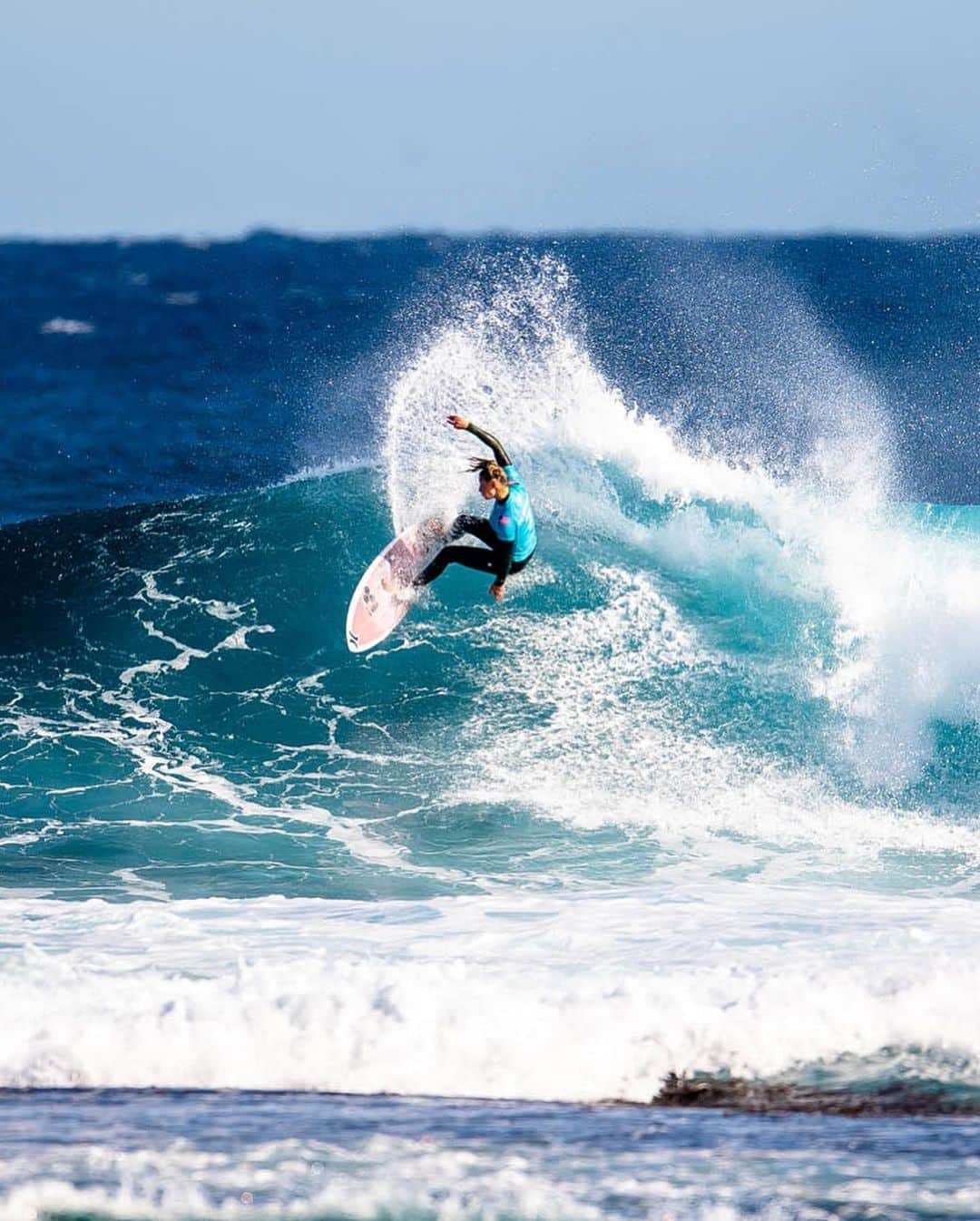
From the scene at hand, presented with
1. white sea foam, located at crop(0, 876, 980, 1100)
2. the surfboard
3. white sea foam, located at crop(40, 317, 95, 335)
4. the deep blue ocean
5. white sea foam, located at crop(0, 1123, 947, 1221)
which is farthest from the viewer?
white sea foam, located at crop(40, 317, 95, 335)

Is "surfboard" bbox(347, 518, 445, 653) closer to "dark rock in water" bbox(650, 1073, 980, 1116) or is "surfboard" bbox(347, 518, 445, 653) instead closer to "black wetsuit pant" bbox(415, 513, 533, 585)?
"black wetsuit pant" bbox(415, 513, 533, 585)

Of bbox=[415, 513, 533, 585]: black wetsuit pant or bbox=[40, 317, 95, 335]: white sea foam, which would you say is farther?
bbox=[40, 317, 95, 335]: white sea foam

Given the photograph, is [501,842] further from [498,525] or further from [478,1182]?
[478,1182]

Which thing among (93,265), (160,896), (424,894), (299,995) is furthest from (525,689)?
(93,265)

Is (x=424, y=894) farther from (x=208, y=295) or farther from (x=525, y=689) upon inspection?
(x=208, y=295)

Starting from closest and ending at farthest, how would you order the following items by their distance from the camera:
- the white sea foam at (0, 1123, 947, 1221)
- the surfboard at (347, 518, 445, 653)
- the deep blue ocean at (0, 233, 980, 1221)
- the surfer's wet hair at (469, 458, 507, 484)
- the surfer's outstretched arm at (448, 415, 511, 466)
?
the white sea foam at (0, 1123, 947, 1221), the deep blue ocean at (0, 233, 980, 1221), the surfer's outstretched arm at (448, 415, 511, 466), the surfer's wet hair at (469, 458, 507, 484), the surfboard at (347, 518, 445, 653)

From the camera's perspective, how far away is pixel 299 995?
20.2 ft

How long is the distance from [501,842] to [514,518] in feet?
7.40

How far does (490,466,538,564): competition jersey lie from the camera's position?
952 cm

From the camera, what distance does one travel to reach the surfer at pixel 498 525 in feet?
30.6

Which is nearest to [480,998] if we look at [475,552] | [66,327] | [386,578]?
[475,552]

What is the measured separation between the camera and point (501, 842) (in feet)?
30.4

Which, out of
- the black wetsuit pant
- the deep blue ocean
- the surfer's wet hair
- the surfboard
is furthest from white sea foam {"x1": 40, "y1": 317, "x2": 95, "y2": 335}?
the surfer's wet hair

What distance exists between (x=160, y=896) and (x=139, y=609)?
17.1 ft
